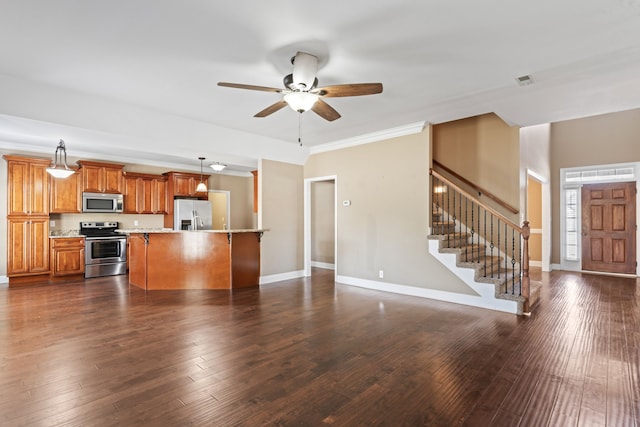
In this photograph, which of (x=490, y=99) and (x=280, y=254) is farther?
(x=280, y=254)

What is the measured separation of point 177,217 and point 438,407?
7098 millimetres

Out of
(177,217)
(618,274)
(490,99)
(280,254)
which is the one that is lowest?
(618,274)

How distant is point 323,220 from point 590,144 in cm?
640

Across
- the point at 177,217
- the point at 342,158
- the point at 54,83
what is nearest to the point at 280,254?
the point at 342,158

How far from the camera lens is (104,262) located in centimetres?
675

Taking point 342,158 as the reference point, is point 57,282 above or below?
below

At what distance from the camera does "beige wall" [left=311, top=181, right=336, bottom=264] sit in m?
8.04

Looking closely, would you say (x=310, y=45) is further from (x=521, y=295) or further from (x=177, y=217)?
(x=177, y=217)

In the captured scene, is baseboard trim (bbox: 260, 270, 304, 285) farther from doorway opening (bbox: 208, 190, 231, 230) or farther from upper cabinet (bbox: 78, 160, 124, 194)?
doorway opening (bbox: 208, 190, 231, 230)

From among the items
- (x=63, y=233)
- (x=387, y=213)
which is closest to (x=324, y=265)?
(x=387, y=213)

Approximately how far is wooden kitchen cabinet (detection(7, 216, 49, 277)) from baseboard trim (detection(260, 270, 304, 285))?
4.30m

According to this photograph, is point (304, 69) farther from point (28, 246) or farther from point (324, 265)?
point (28, 246)

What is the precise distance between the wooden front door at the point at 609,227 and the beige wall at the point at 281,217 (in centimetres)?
661

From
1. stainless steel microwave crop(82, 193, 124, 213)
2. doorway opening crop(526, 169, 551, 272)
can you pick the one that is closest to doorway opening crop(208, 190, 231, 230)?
stainless steel microwave crop(82, 193, 124, 213)
